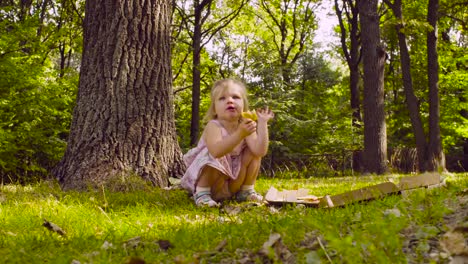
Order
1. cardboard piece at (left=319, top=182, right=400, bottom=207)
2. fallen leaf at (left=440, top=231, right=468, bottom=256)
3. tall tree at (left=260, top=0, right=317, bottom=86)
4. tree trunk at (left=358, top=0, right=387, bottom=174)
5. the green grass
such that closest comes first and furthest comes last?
fallen leaf at (left=440, top=231, right=468, bottom=256)
the green grass
cardboard piece at (left=319, top=182, right=400, bottom=207)
tree trunk at (left=358, top=0, right=387, bottom=174)
tall tree at (left=260, top=0, right=317, bottom=86)

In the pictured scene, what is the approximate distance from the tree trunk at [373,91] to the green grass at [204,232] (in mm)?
8896

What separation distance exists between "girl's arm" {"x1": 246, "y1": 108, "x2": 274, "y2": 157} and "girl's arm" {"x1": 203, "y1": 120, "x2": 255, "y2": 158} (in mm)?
206

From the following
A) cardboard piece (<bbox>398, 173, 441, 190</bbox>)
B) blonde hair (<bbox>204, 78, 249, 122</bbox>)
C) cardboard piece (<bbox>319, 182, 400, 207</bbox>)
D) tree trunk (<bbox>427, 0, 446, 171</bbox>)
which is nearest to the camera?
cardboard piece (<bbox>319, 182, 400, 207</bbox>)

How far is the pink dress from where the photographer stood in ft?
14.5

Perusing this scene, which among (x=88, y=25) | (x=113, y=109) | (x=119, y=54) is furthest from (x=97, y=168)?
(x=88, y=25)

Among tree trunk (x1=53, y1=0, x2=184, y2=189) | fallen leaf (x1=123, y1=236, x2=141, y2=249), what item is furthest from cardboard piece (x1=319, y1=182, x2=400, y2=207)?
tree trunk (x1=53, y1=0, x2=184, y2=189)

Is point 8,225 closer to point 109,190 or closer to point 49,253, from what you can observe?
point 49,253

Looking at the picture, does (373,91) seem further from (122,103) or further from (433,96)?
(122,103)

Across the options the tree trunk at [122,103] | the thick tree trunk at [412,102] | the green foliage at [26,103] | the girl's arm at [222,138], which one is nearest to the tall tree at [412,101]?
the thick tree trunk at [412,102]

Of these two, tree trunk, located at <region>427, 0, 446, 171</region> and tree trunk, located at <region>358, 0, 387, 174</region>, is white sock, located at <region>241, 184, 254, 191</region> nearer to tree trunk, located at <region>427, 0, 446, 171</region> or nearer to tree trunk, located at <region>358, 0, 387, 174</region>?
tree trunk, located at <region>358, 0, 387, 174</region>

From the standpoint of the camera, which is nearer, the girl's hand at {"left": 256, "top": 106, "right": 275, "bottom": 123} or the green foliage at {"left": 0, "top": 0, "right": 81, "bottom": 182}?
the girl's hand at {"left": 256, "top": 106, "right": 275, "bottom": 123}

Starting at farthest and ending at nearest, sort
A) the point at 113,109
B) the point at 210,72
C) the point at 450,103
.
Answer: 1. the point at 210,72
2. the point at 450,103
3. the point at 113,109

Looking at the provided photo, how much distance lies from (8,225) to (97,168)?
1.82 m

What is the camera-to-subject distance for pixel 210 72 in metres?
23.8
